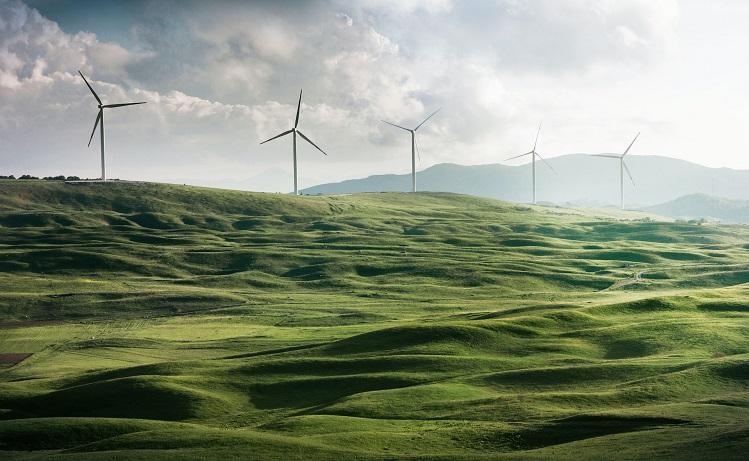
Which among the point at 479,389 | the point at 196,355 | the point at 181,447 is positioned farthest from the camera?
the point at 196,355

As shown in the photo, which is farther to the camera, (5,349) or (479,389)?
(5,349)

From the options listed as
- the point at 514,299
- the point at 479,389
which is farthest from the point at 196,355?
the point at 514,299

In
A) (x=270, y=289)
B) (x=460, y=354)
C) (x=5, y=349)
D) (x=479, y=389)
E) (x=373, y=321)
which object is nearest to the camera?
(x=479, y=389)

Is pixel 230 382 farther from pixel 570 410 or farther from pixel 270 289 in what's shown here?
pixel 270 289

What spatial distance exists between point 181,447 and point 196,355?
45.4 meters

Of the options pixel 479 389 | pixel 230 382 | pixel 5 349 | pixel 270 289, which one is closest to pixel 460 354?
pixel 479 389

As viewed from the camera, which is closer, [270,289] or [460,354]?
[460,354]

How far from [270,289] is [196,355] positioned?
243 ft

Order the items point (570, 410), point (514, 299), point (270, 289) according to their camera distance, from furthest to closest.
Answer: point (270, 289) < point (514, 299) < point (570, 410)

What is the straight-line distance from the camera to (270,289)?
174m

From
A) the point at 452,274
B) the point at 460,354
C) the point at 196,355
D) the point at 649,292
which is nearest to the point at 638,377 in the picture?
the point at 460,354

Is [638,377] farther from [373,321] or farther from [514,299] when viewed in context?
[514,299]

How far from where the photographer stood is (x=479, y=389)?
236ft

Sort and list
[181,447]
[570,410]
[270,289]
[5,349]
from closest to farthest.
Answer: [181,447]
[570,410]
[5,349]
[270,289]
